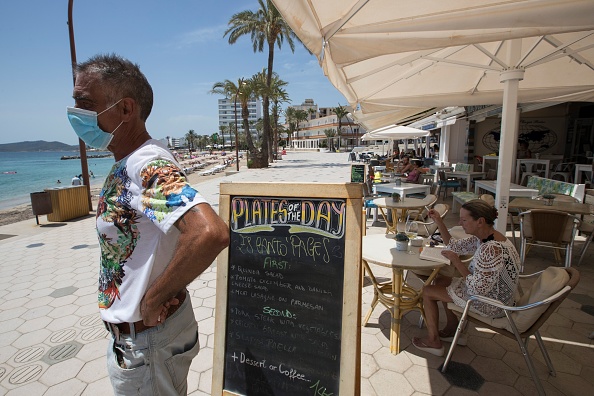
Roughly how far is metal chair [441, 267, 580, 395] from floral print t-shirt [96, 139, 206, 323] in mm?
2135

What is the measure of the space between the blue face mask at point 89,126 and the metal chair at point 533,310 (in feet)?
7.98

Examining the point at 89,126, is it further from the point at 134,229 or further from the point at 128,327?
the point at 128,327

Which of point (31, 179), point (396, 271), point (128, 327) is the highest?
point (128, 327)

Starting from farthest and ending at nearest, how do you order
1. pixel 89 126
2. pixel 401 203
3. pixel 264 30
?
pixel 264 30 → pixel 401 203 → pixel 89 126

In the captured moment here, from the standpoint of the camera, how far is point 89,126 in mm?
1231

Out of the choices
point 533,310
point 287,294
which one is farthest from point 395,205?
point 287,294

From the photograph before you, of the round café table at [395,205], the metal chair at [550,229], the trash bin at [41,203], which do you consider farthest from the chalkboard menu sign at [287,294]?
the trash bin at [41,203]

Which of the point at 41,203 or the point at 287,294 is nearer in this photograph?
the point at 287,294

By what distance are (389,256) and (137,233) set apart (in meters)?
2.13

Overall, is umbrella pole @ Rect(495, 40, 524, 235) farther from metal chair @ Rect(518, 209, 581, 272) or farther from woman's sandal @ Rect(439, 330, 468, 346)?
woman's sandal @ Rect(439, 330, 468, 346)

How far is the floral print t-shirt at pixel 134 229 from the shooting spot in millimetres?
1049

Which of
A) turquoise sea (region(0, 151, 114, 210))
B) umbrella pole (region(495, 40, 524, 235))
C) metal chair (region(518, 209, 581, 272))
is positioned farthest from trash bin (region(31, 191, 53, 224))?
turquoise sea (region(0, 151, 114, 210))

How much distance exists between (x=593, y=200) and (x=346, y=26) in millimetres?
5264

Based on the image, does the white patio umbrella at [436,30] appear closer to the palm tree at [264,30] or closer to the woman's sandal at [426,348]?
the woman's sandal at [426,348]
